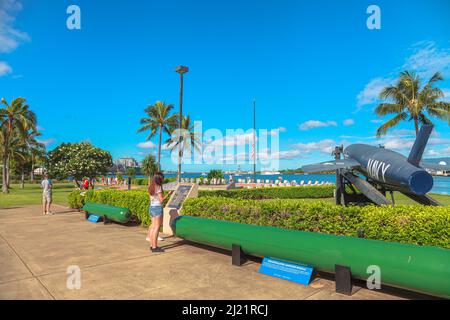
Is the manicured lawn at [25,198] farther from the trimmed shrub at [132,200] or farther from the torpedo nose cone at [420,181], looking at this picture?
the torpedo nose cone at [420,181]

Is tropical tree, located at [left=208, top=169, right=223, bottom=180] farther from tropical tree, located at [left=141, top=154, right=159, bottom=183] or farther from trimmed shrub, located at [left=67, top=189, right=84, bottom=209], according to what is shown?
trimmed shrub, located at [left=67, top=189, right=84, bottom=209]

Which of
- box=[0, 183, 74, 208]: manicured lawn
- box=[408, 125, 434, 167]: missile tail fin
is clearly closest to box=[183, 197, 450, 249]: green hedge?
box=[408, 125, 434, 167]: missile tail fin

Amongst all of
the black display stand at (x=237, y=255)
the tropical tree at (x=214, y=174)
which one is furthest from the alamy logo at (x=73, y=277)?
the tropical tree at (x=214, y=174)

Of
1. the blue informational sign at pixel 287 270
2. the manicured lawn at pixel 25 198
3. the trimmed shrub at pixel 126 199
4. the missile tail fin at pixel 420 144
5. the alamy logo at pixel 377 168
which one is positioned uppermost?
the missile tail fin at pixel 420 144

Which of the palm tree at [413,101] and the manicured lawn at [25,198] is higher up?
the palm tree at [413,101]

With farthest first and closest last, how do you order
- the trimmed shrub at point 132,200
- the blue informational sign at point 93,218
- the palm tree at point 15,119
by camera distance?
1. the palm tree at point 15,119
2. the blue informational sign at point 93,218
3. the trimmed shrub at point 132,200

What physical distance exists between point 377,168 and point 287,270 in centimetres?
539

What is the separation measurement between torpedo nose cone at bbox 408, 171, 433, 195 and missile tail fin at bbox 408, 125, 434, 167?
53 cm

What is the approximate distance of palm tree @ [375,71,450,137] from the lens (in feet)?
70.3

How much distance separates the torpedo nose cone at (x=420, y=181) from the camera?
21.6 ft

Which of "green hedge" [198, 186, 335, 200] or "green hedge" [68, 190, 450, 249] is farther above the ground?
"green hedge" [68, 190, 450, 249]

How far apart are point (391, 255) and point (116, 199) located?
1027 cm

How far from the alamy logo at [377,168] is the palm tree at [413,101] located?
53.5 feet

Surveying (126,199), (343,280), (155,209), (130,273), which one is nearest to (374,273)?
(343,280)
